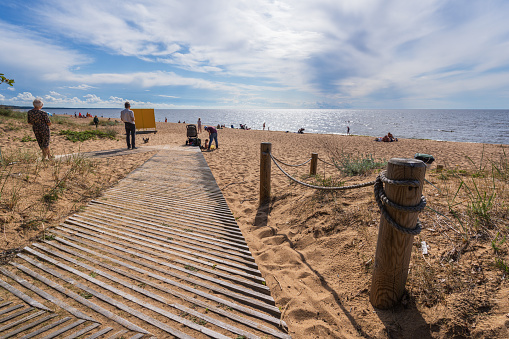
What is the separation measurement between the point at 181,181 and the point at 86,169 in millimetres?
2091

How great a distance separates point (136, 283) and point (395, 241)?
2.22 m

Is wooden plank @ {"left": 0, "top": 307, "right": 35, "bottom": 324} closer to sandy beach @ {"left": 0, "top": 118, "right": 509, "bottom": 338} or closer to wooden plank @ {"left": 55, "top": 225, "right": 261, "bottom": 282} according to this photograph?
wooden plank @ {"left": 55, "top": 225, "right": 261, "bottom": 282}

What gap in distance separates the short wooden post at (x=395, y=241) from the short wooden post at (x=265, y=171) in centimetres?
292

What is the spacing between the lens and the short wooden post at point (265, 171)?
4641mm

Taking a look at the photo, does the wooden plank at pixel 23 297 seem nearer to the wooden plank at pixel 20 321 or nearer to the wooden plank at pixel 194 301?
the wooden plank at pixel 20 321

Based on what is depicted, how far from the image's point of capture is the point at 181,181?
575 centimetres

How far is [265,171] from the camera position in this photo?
4801mm

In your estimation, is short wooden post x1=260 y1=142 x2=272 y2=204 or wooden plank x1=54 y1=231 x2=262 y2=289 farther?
short wooden post x1=260 y1=142 x2=272 y2=204

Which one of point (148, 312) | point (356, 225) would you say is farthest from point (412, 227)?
point (148, 312)

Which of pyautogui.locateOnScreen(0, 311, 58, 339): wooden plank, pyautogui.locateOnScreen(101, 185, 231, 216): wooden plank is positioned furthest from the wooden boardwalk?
pyautogui.locateOnScreen(101, 185, 231, 216): wooden plank

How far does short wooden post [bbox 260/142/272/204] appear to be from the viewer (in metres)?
4.64

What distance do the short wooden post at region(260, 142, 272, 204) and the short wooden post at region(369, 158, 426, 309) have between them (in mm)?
2918

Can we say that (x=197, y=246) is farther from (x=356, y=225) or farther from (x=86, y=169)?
(x=86, y=169)

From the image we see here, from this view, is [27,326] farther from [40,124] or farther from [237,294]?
[40,124]
